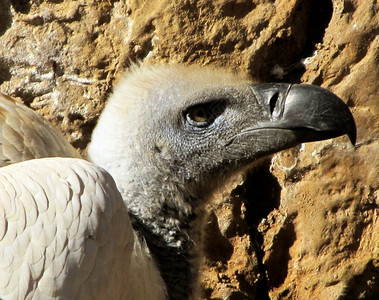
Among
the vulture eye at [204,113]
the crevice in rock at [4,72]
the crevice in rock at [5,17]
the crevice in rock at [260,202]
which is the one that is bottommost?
the crevice in rock at [260,202]

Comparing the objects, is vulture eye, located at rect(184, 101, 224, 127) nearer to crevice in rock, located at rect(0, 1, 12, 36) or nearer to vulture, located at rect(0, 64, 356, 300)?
vulture, located at rect(0, 64, 356, 300)

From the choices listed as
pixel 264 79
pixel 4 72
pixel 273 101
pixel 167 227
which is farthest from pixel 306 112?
pixel 4 72

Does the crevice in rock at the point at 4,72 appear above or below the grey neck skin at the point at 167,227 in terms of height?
above

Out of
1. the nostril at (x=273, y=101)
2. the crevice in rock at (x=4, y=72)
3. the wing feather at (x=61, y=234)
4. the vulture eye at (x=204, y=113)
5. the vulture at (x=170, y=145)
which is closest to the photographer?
the wing feather at (x=61, y=234)

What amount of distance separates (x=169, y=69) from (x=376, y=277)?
6.22ft

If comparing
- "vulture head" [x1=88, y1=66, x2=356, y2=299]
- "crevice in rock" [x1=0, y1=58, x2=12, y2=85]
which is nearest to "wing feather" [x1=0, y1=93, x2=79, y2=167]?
"vulture head" [x1=88, y1=66, x2=356, y2=299]

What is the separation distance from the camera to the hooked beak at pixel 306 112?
10.5 ft

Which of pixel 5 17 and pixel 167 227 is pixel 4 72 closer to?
pixel 5 17

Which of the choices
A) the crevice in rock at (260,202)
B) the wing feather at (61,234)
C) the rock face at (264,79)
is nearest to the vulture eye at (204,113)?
the wing feather at (61,234)

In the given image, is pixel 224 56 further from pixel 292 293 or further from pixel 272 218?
pixel 292 293

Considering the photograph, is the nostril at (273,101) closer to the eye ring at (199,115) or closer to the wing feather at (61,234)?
the eye ring at (199,115)

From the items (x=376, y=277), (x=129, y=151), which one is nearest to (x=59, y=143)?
(x=129, y=151)

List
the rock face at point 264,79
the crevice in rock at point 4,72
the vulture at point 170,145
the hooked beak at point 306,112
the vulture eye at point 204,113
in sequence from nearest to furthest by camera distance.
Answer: the vulture at point 170,145
the hooked beak at point 306,112
the vulture eye at point 204,113
the rock face at point 264,79
the crevice in rock at point 4,72

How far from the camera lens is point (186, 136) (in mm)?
3420
